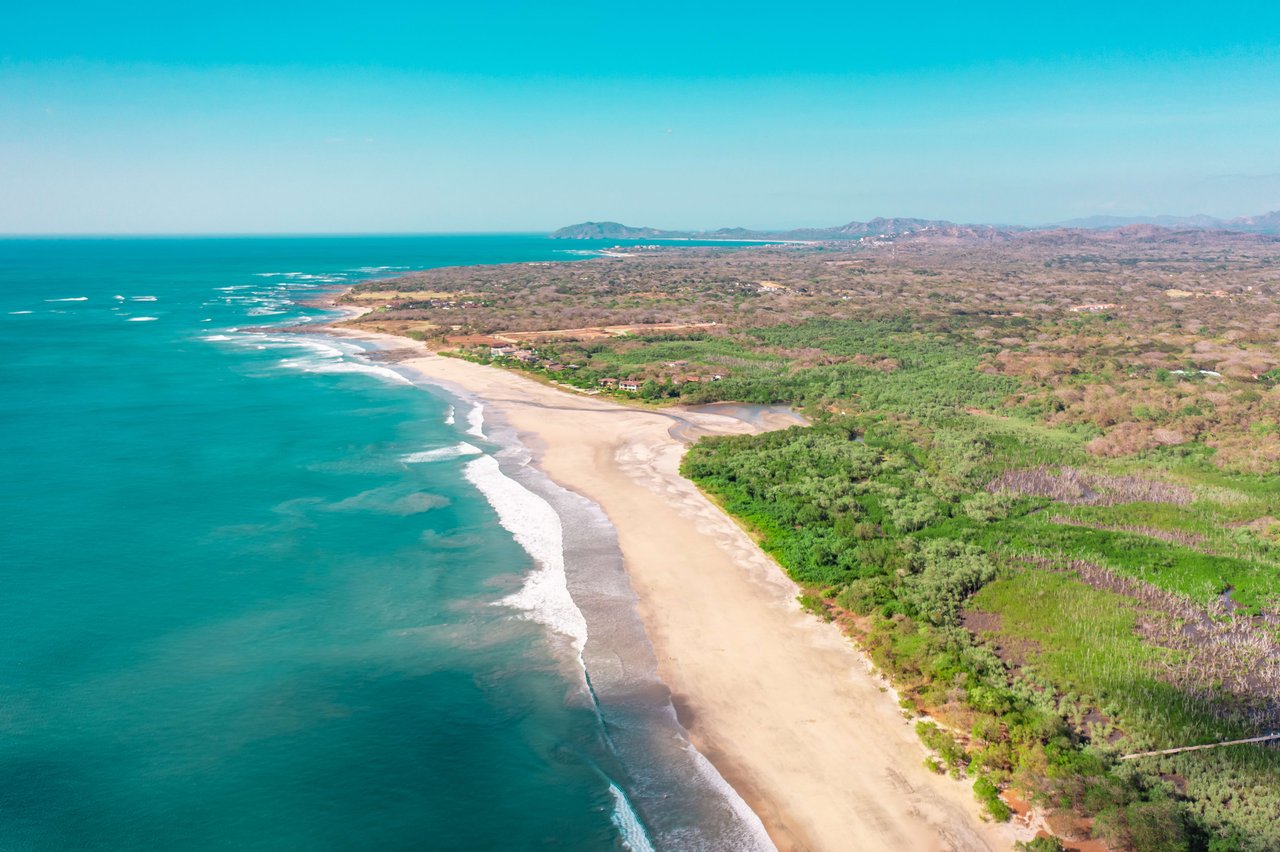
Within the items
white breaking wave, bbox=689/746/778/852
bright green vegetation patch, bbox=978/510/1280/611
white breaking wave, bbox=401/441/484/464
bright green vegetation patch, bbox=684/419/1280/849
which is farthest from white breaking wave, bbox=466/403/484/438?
white breaking wave, bbox=689/746/778/852

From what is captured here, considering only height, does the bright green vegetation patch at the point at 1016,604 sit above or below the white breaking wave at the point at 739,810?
above

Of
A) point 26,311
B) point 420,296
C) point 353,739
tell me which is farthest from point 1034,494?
point 26,311

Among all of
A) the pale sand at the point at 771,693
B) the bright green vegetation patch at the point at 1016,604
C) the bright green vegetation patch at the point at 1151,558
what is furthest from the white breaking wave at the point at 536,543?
the bright green vegetation patch at the point at 1151,558

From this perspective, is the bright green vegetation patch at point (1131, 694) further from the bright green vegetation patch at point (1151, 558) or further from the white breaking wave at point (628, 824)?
the white breaking wave at point (628, 824)

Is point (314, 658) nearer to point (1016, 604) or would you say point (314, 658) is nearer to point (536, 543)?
point (536, 543)

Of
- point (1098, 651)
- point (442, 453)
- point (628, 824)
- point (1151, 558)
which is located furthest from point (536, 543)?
point (1151, 558)
